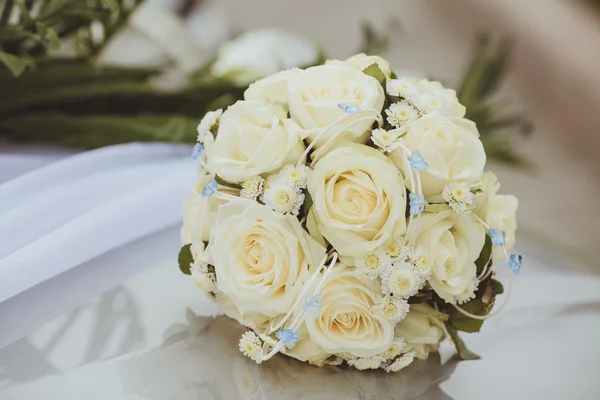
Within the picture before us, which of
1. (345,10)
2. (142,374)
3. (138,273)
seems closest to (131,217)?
(138,273)

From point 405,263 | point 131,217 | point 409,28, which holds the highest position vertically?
point 405,263

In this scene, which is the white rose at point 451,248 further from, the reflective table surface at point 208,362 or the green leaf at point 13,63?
the green leaf at point 13,63

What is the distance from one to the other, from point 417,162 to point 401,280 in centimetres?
7

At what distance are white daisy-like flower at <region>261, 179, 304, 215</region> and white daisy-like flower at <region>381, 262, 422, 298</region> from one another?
7 centimetres

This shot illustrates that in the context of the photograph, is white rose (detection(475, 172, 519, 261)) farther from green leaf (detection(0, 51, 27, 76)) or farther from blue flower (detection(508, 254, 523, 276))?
green leaf (detection(0, 51, 27, 76))

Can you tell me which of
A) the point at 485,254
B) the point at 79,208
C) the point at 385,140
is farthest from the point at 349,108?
the point at 79,208

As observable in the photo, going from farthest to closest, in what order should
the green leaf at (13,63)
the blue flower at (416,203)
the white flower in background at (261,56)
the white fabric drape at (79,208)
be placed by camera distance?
1. the white flower in background at (261,56)
2. the green leaf at (13,63)
3. the white fabric drape at (79,208)
4. the blue flower at (416,203)

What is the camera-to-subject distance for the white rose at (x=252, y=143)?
0.44 metres

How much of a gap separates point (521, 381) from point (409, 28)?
105 cm

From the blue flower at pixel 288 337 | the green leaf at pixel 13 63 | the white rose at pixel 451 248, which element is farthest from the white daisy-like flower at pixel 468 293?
the green leaf at pixel 13 63

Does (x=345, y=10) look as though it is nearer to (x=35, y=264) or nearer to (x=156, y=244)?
(x=156, y=244)

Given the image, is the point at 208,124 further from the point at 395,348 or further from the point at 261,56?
the point at 261,56

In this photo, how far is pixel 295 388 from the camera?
472 mm

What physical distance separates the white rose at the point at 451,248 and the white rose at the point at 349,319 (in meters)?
0.04
